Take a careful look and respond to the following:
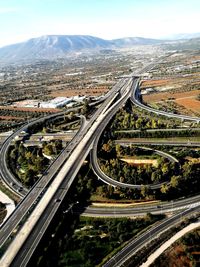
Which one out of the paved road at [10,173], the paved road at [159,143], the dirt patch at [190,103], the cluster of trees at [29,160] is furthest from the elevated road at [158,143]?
the dirt patch at [190,103]

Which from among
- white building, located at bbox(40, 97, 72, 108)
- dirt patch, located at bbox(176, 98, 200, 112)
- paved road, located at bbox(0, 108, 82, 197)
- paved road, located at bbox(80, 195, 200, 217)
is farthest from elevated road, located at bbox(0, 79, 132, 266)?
white building, located at bbox(40, 97, 72, 108)

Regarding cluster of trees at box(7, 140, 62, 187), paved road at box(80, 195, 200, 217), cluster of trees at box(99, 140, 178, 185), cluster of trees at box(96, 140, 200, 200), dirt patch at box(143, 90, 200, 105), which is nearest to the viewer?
paved road at box(80, 195, 200, 217)

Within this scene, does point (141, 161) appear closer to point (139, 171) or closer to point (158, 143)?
point (139, 171)

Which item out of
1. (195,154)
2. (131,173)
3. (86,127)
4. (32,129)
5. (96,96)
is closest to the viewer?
(131,173)

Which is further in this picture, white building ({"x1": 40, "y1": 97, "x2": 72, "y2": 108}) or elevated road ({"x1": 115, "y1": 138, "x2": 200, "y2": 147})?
white building ({"x1": 40, "y1": 97, "x2": 72, "y2": 108})

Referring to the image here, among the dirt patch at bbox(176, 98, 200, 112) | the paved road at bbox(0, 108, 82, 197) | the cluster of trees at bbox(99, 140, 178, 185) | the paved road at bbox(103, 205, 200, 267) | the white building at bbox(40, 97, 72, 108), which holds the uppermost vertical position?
the dirt patch at bbox(176, 98, 200, 112)

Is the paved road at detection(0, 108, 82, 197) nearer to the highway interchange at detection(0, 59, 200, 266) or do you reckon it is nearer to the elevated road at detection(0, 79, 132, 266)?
the highway interchange at detection(0, 59, 200, 266)

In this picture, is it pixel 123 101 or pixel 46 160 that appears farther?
pixel 123 101

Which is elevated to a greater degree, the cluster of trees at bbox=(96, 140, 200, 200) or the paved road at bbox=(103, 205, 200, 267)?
the cluster of trees at bbox=(96, 140, 200, 200)

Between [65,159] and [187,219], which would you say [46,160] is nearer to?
[65,159]

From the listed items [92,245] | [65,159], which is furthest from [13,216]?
[65,159]

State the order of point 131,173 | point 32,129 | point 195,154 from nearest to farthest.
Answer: point 131,173
point 195,154
point 32,129
